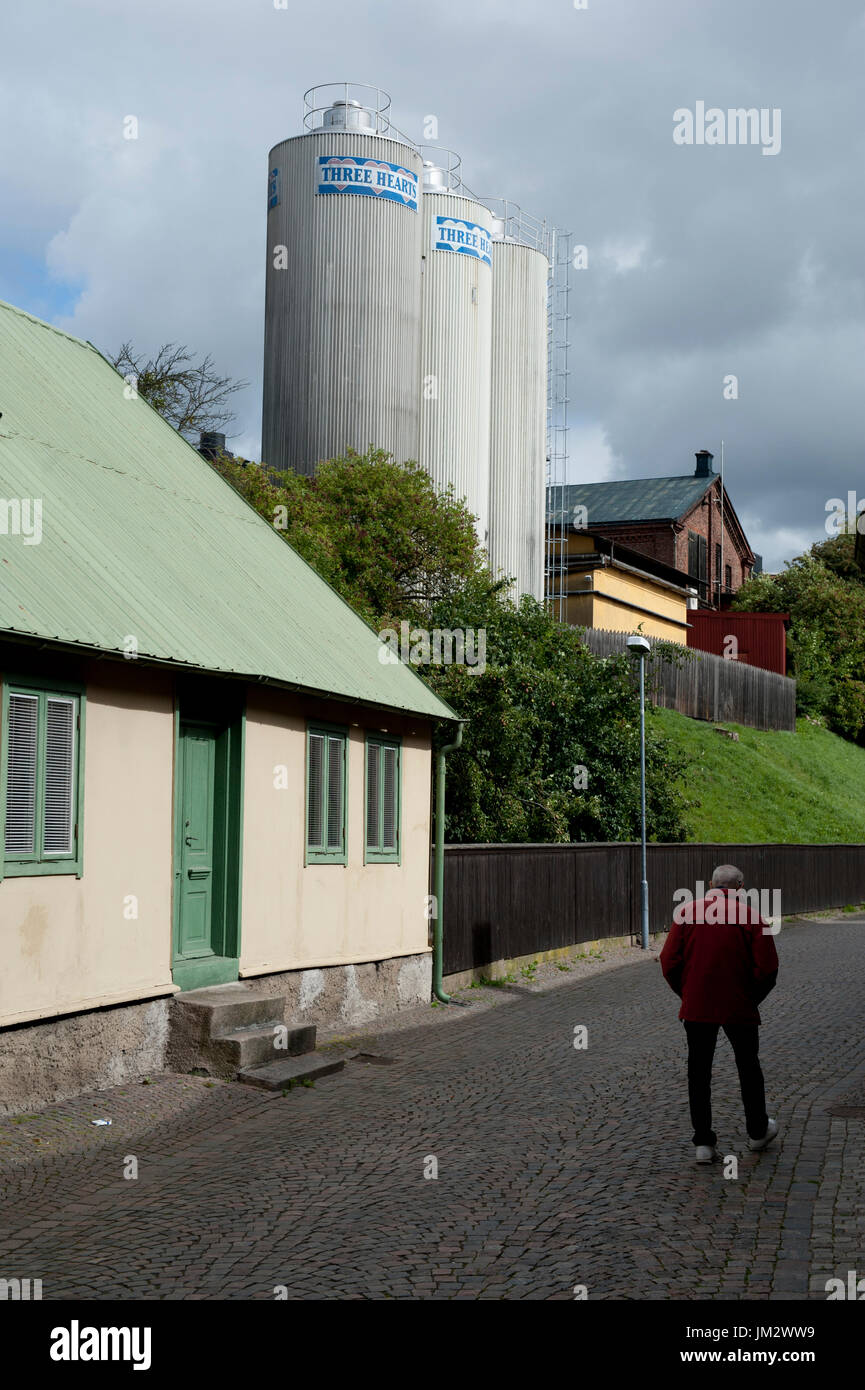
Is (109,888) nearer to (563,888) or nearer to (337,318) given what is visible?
(563,888)

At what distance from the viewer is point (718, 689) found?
46.7m

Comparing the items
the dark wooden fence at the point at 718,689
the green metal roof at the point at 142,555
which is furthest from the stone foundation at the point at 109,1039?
the dark wooden fence at the point at 718,689

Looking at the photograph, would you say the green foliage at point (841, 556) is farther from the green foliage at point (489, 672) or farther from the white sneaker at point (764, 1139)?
the white sneaker at point (764, 1139)

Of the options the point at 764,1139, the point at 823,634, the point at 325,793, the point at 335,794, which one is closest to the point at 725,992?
the point at 764,1139

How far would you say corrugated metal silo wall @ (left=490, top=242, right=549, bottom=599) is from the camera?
3975 centimetres

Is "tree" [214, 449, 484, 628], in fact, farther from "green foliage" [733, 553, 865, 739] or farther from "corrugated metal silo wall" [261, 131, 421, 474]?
"green foliage" [733, 553, 865, 739]

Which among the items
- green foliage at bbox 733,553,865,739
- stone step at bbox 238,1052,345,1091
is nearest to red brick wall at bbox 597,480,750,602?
green foliage at bbox 733,553,865,739

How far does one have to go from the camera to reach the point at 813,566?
60188 mm

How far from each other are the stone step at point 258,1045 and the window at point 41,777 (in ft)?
6.30

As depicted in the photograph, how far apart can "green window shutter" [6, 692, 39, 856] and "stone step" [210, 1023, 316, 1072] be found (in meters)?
2.38

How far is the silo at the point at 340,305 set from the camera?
34.9 meters

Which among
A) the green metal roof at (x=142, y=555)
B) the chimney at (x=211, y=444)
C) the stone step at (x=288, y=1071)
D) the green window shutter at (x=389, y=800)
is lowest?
the stone step at (x=288, y=1071)

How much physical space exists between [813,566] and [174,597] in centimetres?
5187
